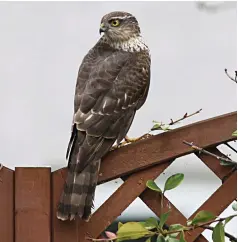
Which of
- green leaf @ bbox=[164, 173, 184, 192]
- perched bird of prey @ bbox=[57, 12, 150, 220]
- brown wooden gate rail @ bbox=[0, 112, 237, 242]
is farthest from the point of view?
perched bird of prey @ bbox=[57, 12, 150, 220]

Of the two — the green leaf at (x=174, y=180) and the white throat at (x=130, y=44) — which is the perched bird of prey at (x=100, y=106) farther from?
the green leaf at (x=174, y=180)

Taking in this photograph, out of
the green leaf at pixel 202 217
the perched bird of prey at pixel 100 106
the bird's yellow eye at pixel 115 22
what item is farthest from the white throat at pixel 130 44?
the green leaf at pixel 202 217

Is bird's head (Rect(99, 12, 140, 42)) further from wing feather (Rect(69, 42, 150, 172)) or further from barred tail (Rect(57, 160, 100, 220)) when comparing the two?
barred tail (Rect(57, 160, 100, 220))

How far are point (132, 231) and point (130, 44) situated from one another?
1.65 m

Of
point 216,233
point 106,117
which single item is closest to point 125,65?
point 106,117

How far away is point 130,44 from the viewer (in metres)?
3.31

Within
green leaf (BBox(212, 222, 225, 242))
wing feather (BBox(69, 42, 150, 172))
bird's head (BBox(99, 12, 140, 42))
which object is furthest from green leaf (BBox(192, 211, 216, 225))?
bird's head (BBox(99, 12, 140, 42))

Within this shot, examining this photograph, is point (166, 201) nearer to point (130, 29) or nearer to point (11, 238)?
point (11, 238)

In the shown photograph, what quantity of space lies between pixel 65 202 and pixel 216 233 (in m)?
0.62

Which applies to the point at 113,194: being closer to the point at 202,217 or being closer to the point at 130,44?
the point at 202,217

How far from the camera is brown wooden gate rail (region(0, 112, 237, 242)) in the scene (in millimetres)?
2172

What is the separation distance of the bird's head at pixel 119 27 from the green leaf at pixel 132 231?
1660 millimetres

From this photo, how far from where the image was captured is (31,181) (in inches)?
87.4

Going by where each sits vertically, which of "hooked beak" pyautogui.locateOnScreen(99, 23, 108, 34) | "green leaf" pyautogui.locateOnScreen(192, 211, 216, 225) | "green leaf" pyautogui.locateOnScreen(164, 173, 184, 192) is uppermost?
"hooked beak" pyautogui.locateOnScreen(99, 23, 108, 34)
